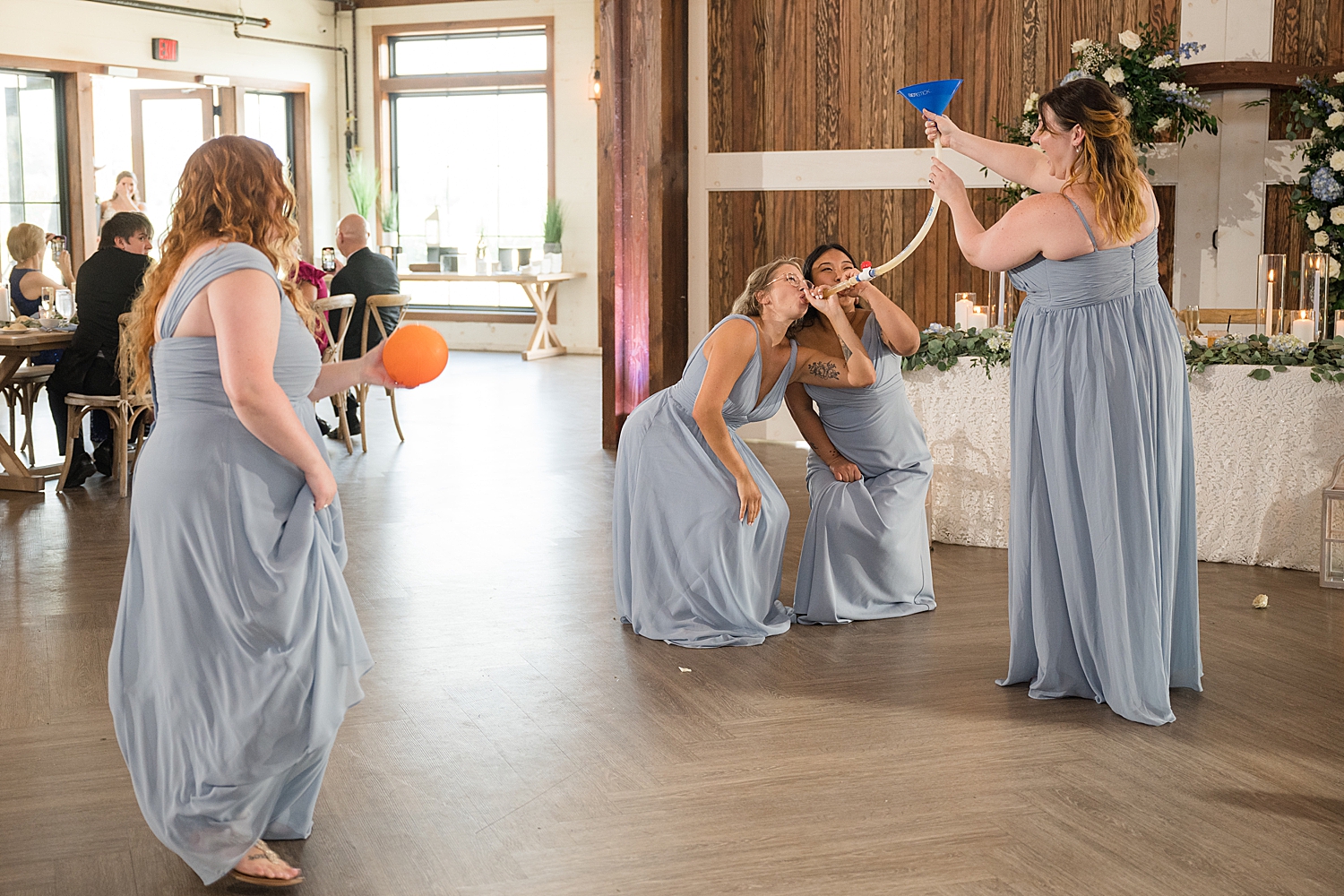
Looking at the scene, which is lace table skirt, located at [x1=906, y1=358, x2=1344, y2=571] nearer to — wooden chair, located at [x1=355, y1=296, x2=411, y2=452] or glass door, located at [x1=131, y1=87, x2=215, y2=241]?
wooden chair, located at [x1=355, y1=296, x2=411, y2=452]

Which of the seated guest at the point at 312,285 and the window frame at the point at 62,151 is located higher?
the window frame at the point at 62,151

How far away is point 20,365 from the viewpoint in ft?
21.6

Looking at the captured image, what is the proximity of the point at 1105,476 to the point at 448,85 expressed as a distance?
38.2ft

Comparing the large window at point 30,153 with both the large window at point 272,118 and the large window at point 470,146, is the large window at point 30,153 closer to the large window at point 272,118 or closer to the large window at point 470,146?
the large window at point 272,118

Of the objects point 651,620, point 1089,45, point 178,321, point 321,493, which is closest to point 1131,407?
point 651,620

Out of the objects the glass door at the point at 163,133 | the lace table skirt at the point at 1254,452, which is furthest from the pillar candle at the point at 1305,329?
the glass door at the point at 163,133

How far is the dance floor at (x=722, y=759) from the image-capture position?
102 inches

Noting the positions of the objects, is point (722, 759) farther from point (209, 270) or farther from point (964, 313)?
point (964, 313)

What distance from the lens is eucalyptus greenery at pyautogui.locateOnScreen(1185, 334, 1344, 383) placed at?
15.8 feet

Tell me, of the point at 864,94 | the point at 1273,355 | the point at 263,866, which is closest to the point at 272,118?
the point at 864,94

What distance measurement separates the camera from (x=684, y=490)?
13.4 ft

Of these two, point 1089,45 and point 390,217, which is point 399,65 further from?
point 1089,45

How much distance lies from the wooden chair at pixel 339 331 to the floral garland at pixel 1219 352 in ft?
11.8

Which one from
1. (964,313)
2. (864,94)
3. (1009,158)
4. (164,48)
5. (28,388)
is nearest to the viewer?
(1009,158)
